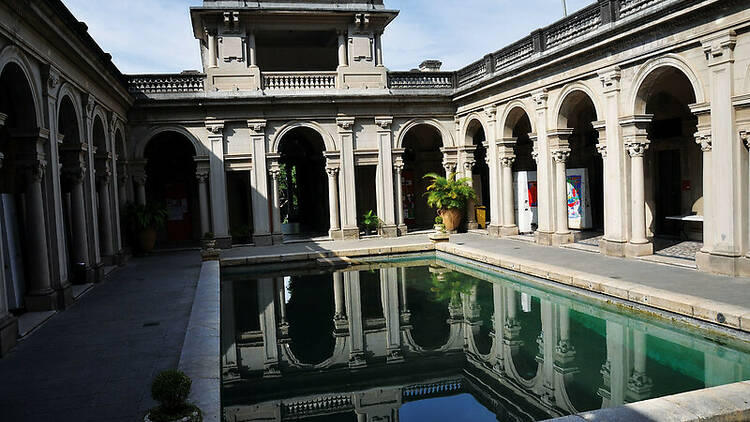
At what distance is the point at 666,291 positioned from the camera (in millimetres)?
8977

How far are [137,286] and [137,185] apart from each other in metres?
8.08

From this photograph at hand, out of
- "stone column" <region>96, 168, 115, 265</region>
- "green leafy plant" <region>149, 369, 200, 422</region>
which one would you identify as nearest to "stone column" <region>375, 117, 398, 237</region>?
"stone column" <region>96, 168, 115, 265</region>

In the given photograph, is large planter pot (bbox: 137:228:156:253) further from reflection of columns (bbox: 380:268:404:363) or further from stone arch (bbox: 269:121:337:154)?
reflection of columns (bbox: 380:268:404:363)

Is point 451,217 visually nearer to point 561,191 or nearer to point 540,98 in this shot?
point 561,191

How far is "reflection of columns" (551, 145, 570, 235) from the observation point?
1576 cm

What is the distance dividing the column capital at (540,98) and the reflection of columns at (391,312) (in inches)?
241

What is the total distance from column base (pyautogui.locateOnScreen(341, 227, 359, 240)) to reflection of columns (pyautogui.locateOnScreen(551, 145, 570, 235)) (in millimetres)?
7507

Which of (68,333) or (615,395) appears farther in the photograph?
(68,333)

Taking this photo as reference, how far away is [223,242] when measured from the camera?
1961 centimetres

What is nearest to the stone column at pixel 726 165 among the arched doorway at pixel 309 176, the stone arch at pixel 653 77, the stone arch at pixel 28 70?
the stone arch at pixel 653 77

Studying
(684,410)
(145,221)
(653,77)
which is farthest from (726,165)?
(145,221)

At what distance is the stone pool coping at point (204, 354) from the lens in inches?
207

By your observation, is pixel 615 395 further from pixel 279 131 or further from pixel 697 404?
pixel 279 131

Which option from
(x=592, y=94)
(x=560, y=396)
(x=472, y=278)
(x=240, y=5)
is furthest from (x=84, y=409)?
(x=240, y=5)
